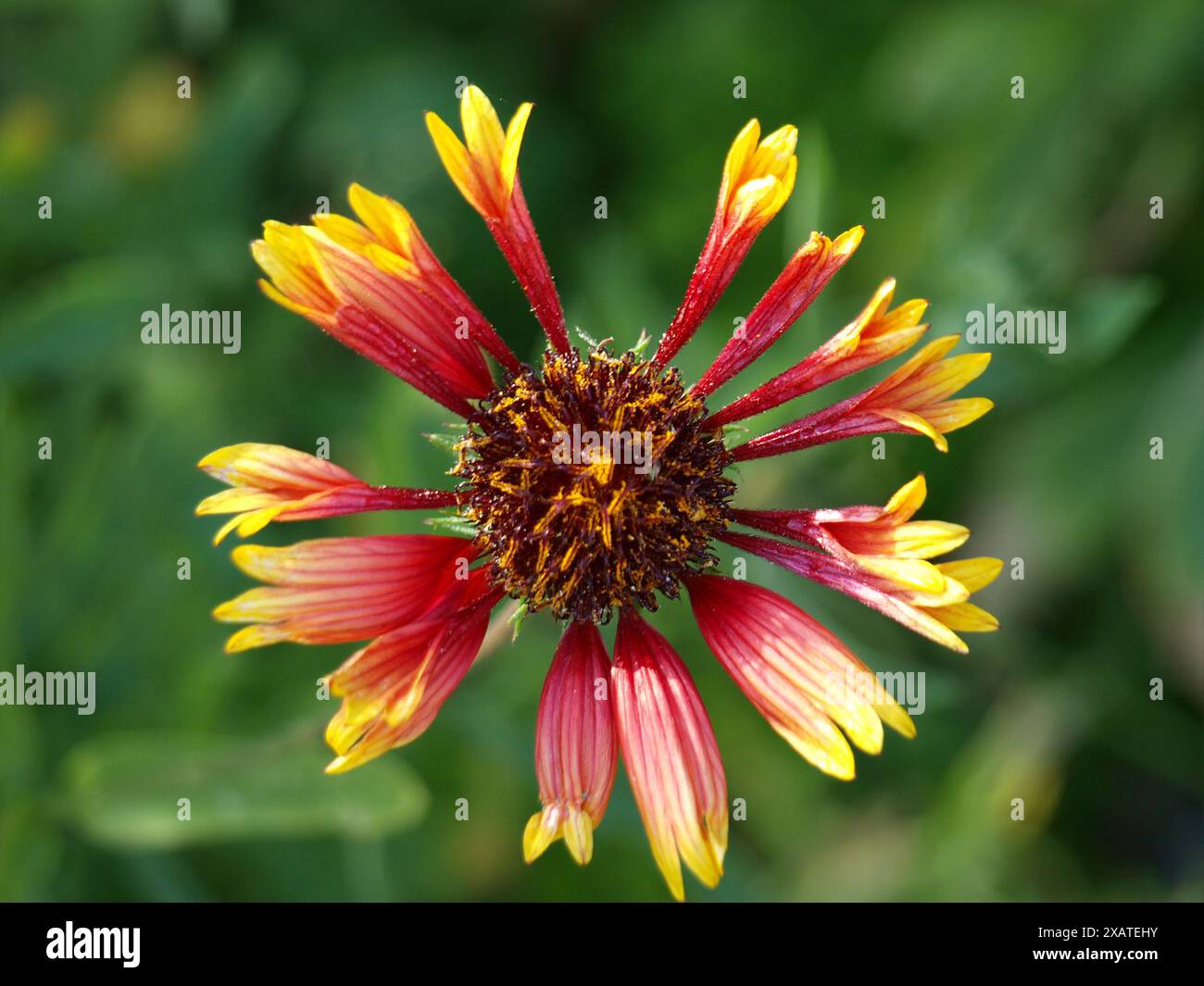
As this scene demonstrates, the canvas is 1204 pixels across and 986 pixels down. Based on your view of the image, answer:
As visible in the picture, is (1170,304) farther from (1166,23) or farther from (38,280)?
(38,280)

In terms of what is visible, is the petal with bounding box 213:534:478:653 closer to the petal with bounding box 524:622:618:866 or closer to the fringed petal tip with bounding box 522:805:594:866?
the petal with bounding box 524:622:618:866

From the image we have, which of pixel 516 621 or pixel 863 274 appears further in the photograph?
pixel 863 274

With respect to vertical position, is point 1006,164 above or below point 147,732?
above

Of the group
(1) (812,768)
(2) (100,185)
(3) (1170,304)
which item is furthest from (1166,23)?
(2) (100,185)

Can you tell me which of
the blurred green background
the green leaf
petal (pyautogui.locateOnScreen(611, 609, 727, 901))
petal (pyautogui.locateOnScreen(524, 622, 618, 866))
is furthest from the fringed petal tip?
the blurred green background
